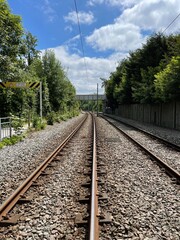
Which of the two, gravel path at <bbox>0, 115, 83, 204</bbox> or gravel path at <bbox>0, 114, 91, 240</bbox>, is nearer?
gravel path at <bbox>0, 114, 91, 240</bbox>

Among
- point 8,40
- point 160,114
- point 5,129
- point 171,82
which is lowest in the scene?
point 5,129

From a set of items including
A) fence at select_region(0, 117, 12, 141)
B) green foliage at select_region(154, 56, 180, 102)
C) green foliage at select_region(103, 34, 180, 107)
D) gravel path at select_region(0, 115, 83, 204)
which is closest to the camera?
gravel path at select_region(0, 115, 83, 204)

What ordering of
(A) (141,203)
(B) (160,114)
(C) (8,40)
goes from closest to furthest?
(A) (141,203)
(C) (8,40)
(B) (160,114)

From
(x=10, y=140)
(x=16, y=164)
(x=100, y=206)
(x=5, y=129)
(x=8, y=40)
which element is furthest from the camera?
(x=8, y=40)

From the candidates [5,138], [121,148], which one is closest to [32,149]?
[5,138]

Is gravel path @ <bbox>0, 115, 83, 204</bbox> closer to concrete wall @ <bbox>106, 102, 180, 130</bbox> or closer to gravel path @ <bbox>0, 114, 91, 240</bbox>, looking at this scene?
gravel path @ <bbox>0, 114, 91, 240</bbox>

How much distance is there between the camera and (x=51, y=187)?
5941 mm

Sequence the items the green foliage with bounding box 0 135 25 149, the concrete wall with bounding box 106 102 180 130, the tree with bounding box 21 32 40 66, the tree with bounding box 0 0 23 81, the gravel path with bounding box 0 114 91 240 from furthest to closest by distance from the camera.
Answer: the tree with bounding box 21 32 40 66
the concrete wall with bounding box 106 102 180 130
the tree with bounding box 0 0 23 81
the green foliage with bounding box 0 135 25 149
the gravel path with bounding box 0 114 91 240

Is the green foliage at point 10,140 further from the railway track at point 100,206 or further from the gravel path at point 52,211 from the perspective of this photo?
the gravel path at point 52,211

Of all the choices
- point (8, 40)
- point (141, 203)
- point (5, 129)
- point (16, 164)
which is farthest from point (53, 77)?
point (141, 203)

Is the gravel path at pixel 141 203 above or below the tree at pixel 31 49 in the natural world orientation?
below

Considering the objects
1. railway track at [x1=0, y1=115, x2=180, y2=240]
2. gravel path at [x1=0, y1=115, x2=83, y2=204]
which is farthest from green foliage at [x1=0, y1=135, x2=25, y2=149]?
railway track at [x1=0, y1=115, x2=180, y2=240]

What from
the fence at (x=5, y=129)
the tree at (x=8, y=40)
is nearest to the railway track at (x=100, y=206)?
the fence at (x=5, y=129)

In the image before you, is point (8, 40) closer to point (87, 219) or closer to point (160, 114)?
point (87, 219)
